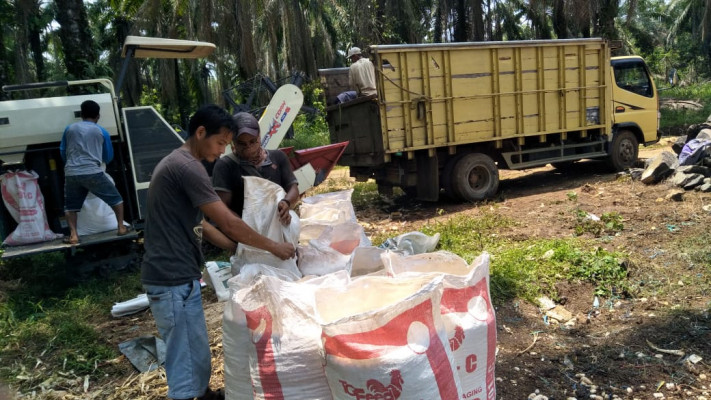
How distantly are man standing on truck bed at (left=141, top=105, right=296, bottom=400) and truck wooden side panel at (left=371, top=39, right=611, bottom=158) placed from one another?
16.6ft

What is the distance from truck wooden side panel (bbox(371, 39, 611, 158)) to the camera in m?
7.61

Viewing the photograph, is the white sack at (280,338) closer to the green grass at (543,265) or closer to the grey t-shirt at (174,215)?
the grey t-shirt at (174,215)

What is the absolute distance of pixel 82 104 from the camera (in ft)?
17.9

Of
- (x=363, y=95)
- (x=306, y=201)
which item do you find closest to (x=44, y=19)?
(x=363, y=95)

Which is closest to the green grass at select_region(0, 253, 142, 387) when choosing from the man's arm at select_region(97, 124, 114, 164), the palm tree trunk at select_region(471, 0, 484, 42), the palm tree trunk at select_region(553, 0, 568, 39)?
the man's arm at select_region(97, 124, 114, 164)

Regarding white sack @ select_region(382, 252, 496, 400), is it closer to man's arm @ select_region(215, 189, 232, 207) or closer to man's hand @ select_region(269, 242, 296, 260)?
man's hand @ select_region(269, 242, 296, 260)

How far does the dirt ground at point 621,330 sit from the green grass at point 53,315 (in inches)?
9.3

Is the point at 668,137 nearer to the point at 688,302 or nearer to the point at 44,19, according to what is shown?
the point at 688,302

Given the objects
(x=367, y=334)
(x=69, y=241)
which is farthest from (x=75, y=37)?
(x=367, y=334)

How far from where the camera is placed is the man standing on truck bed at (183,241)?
252 centimetres

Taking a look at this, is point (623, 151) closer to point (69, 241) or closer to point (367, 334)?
point (69, 241)

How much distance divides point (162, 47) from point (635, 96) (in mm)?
8489

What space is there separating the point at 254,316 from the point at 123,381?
6.55ft

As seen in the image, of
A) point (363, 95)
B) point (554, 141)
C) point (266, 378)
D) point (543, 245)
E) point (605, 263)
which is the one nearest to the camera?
point (266, 378)
